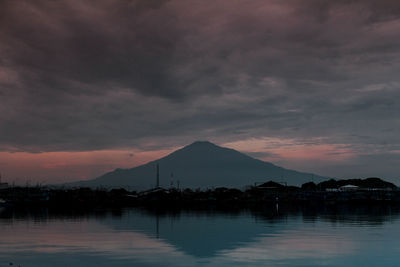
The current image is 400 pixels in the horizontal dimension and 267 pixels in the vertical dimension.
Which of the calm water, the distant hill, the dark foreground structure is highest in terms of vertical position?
the distant hill

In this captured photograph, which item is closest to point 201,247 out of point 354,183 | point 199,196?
point 199,196

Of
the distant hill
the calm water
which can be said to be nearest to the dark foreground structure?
the distant hill

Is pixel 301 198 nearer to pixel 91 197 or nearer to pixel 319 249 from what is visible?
pixel 91 197

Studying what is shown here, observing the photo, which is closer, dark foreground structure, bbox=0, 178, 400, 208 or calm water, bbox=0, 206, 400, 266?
calm water, bbox=0, 206, 400, 266

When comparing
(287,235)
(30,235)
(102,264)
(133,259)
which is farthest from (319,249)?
(30,235)

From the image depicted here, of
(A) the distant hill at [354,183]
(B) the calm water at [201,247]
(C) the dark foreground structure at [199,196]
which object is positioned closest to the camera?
(B) the calm water at [201,247]

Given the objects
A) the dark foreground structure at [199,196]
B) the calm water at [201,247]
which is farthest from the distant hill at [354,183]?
the calm water at [201,247]

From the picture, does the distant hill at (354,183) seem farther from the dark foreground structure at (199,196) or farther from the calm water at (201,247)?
the calm water at (201,247)

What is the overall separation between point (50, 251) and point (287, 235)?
2145 centimetres

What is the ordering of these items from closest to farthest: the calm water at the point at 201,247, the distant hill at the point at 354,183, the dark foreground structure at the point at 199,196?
the calm water at the point at 201,247, the dark foreground structure at the point at 199,196, the distant hill at the point at 354,183

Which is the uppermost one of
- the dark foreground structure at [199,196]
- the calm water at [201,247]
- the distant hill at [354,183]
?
the distant hill at [354,183]

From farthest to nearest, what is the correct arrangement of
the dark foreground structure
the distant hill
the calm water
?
the distant hill, the dark foreground structure, the calm water

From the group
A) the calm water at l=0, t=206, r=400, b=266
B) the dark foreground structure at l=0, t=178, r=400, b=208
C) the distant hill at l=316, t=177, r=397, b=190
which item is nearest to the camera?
the calm water at l=0, t=206, r=400, b=266

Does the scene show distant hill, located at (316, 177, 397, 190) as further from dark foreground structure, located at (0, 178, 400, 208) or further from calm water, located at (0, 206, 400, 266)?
calm water, located at (0, 206, 400, 266)
